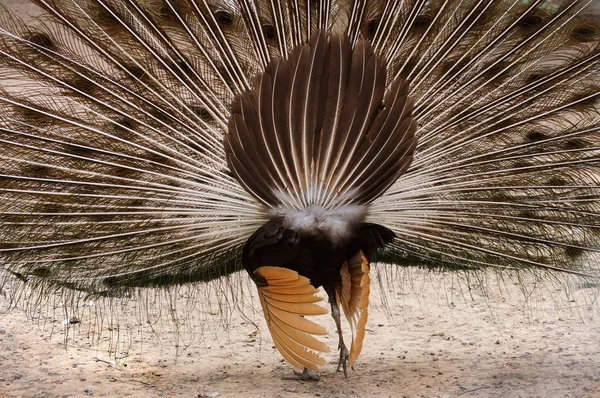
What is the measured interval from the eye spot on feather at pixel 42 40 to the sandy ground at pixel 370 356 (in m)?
1.64

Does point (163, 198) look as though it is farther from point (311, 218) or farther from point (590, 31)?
point (590, 31)

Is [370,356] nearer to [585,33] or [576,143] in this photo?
[576,143]

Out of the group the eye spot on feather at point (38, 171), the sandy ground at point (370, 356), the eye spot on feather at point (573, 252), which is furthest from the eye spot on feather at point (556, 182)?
the eye spot on feather at point (38, 171)

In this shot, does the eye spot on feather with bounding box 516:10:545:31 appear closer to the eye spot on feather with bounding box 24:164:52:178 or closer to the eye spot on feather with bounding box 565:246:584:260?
the eye spot on feather with bounding box 565:246:584:260

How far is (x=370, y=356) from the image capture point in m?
4.86

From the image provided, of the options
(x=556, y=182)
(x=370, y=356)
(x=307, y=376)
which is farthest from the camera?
(x=370, y=356)

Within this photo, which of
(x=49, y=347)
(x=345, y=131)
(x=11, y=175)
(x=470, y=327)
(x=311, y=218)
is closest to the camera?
(x=345, y=131)

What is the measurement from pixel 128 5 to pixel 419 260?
213cm

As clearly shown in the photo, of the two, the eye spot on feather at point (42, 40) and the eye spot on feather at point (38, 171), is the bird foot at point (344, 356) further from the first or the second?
the eye spot on feather at point (42, 40)

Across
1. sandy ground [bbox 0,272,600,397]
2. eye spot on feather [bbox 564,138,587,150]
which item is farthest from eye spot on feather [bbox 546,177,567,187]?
sandy ground [bbox 0,272,600,397]

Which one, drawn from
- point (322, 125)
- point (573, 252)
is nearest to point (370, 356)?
point (573, 252)

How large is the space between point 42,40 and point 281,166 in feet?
4.81

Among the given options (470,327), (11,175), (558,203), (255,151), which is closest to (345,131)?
(255,151)

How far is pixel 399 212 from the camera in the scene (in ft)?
13.5
